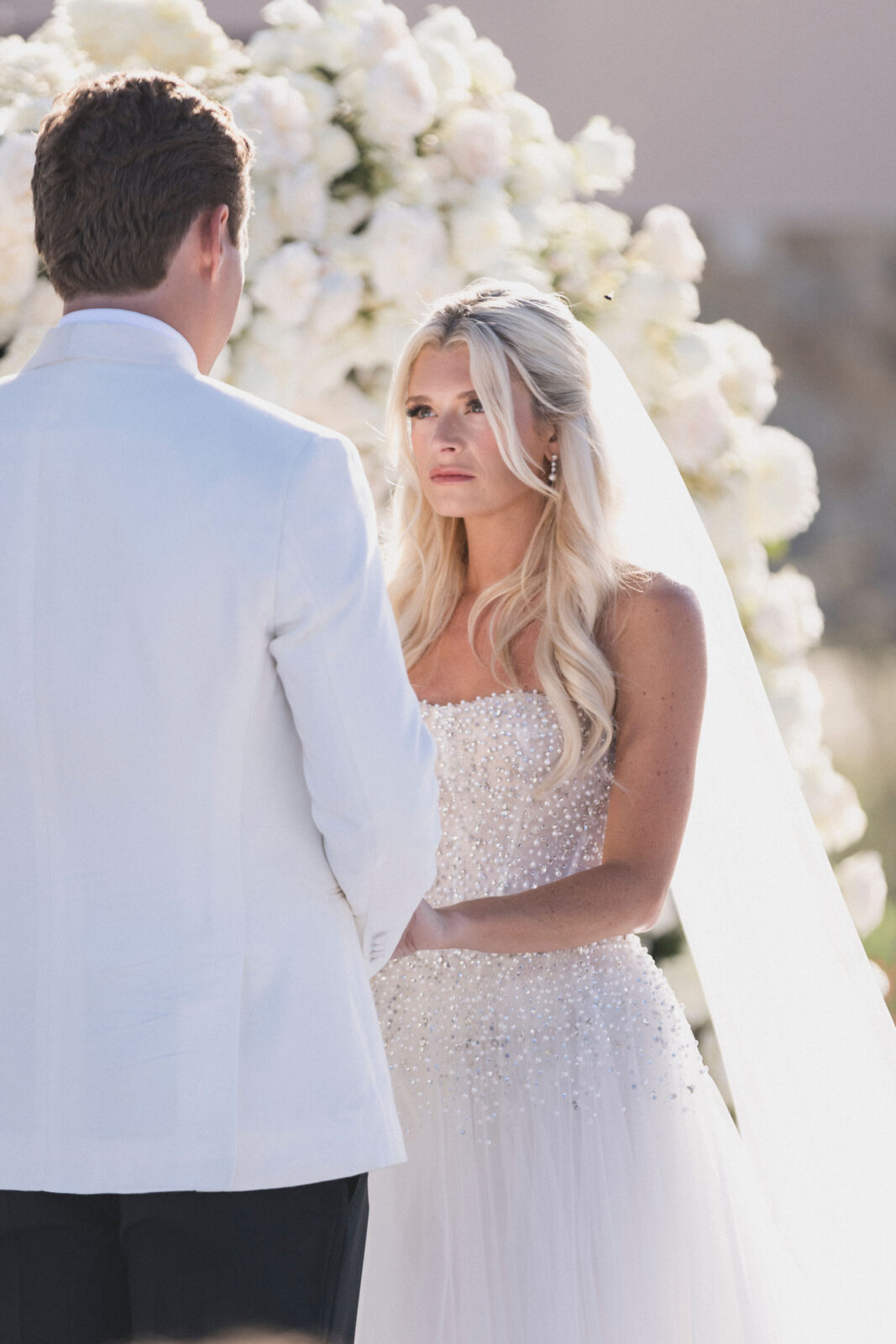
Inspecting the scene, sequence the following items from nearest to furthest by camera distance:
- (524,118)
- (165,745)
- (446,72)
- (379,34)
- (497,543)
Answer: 1. (165,745)
2. (379,34)
3. (446,72)
4. (524,118)
5. (497,543)

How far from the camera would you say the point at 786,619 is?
2.51 metres

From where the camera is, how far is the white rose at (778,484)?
2.52 meters

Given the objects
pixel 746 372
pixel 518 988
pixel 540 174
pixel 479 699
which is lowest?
pixel 518 988

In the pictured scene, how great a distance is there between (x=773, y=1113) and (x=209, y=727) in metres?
1.33

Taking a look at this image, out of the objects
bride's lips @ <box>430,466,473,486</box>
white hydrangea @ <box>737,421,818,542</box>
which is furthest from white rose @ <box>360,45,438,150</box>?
white hydrangea @ <box>737,421,818,542</box>

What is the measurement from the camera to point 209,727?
150 cm

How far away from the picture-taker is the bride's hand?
1.99 m

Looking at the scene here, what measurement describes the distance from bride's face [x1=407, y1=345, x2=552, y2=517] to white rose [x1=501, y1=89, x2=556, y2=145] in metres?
0.37

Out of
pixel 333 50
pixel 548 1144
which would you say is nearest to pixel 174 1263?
pixel 548 1144

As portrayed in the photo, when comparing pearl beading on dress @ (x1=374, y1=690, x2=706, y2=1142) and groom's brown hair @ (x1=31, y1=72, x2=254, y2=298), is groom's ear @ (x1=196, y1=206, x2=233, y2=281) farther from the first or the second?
pearl beading on dress @ (x1=374, y1=690, x2=706, y2=1142)

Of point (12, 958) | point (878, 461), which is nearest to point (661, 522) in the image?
point (878, 461)

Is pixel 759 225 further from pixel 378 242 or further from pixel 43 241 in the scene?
pixel 43 241

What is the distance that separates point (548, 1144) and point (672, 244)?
1424 millimetres

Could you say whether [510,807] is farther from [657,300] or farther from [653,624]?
[657,300]
